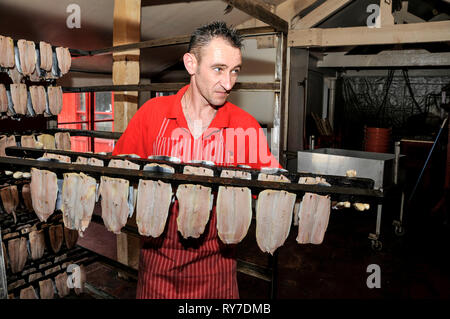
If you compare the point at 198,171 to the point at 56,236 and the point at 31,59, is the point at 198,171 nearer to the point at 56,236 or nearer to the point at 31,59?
the point at 56,236

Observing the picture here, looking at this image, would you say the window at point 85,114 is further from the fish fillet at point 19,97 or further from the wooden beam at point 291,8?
the wooden beam at point 291,8

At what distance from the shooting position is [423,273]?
12.4 ft

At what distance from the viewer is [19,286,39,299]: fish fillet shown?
1990 millimetres

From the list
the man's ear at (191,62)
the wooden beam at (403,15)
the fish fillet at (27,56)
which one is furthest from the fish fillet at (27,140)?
the wooden beam at (403,15)

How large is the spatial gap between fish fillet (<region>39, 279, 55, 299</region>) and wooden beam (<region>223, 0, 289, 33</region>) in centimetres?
198

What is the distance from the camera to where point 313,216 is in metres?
1.11

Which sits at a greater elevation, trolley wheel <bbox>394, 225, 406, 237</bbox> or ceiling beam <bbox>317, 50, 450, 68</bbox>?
ceiling beam <bbox>317, 50, 450, 68</bbox>

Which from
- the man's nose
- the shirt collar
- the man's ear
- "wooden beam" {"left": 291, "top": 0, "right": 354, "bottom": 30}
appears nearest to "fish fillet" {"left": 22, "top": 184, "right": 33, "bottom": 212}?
the shirt collar

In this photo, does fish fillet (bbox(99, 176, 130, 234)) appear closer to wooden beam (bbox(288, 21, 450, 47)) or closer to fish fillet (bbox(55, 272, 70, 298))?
fish fillet (bbox(55, 272, 70, 298))

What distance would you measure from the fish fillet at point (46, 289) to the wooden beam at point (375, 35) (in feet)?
18.7
